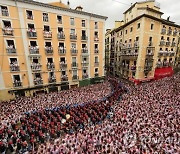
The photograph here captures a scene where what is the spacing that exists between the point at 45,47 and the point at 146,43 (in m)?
21.2

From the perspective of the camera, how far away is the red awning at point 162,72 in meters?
30.2

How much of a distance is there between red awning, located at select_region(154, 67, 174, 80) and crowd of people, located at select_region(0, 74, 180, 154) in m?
11.1

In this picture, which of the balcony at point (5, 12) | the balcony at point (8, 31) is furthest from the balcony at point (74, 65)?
the balcony at point (5, 12)

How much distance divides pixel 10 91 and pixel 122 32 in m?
29.5

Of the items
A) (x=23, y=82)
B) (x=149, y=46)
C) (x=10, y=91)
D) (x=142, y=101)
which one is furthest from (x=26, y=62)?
(x=149, y=46)

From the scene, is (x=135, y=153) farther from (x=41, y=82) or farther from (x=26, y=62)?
(x=26, y=62)

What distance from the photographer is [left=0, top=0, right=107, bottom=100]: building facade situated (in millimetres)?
18766

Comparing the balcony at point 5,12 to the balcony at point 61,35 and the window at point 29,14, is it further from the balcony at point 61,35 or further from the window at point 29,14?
the balcony at point 61,35

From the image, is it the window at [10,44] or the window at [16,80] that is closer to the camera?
the window at [10,44]

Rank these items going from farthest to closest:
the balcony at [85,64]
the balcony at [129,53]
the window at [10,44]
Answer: the balcony at [129,53] < the balcony at [85,64] < the window at [10,44]

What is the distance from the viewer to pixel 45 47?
21219 mm

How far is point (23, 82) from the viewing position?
20562mm

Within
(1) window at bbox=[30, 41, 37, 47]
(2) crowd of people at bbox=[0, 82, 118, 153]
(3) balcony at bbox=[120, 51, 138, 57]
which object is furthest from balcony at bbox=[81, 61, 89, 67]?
(3) balcony at bbox=[120, 51, 138, 57]

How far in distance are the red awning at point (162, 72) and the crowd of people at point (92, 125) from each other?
11.1m
